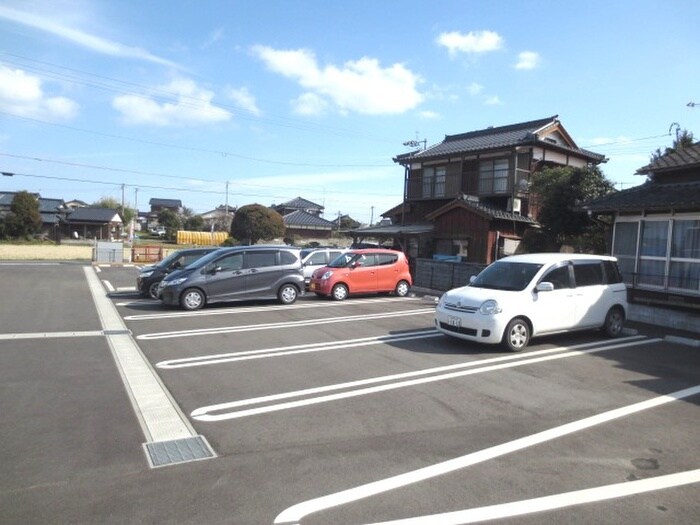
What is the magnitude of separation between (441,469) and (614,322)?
7.44 meters

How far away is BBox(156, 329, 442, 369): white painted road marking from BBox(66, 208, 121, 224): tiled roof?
2588 inches

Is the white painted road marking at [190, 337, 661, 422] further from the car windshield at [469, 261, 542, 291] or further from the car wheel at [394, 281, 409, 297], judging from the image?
the car wheel at [394, 281, 409, 297]

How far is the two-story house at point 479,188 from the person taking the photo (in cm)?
2273

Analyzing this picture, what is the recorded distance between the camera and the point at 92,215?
67.1 m

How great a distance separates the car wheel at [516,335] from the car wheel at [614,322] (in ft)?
7.53

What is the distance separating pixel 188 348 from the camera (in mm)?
8562

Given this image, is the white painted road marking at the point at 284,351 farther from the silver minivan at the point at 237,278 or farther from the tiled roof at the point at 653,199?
the tiled roof at the point at 653,199

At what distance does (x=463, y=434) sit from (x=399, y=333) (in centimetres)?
529

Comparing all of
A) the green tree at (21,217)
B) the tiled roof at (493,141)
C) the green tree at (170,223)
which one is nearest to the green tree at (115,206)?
the green tree at (170,223)

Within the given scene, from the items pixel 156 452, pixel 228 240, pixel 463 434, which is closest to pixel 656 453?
pixel 463 434

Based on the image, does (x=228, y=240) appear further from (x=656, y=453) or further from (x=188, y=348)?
(x=656, y=453)

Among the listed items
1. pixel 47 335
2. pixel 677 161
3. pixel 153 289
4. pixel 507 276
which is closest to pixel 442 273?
pixel 677 161

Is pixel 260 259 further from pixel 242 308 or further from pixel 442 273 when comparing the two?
pixel 442 273

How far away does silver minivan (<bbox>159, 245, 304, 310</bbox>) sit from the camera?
42.9 ft
